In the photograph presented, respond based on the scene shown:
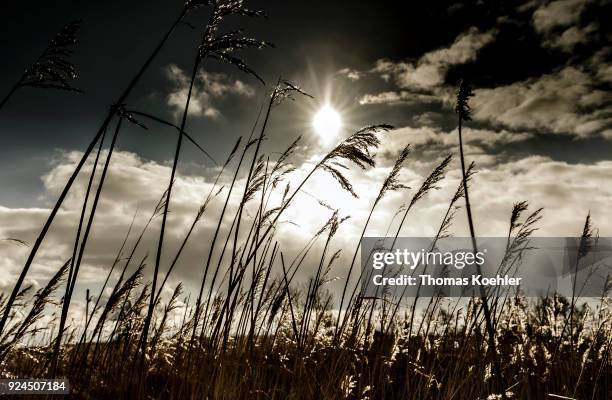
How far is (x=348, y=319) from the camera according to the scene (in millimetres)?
3584

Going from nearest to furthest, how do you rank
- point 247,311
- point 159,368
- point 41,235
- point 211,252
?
1. point 41,235
2. point 211,252
3. point 247,311
4. point 159,368

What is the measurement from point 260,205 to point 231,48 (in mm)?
1360

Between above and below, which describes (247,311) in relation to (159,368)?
above

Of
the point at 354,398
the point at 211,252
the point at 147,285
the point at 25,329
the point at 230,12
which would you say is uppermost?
the point at 230,12

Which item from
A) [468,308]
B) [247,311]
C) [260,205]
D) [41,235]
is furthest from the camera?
[468,308]

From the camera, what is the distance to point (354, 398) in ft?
11.9

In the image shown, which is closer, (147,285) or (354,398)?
(147,285)

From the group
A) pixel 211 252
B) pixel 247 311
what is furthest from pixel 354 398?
pixel 211 252

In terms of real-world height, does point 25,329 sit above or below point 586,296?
below

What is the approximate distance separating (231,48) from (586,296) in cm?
418

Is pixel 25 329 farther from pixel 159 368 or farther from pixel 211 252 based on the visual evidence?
pixel 159 368

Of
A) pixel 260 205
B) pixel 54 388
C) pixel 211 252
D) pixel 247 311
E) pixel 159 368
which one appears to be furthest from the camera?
pixel 159 368

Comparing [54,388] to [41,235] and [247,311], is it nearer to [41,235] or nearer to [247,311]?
[41,235]

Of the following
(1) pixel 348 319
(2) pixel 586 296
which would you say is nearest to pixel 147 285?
(1) pixel 348 319
